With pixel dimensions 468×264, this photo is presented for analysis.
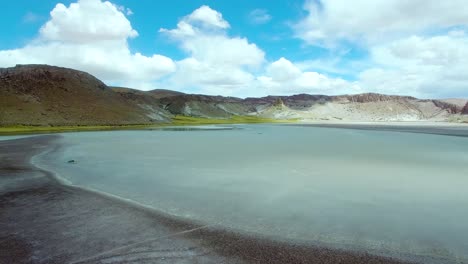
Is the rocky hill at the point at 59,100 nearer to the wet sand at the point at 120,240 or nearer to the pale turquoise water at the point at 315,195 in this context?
the pale turquoise water at the point at 315,195

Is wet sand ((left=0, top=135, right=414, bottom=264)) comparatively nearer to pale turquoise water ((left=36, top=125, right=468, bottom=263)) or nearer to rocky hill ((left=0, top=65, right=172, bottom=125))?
pale turquoise water ((left=36, top=125, right=468, bottom=263))

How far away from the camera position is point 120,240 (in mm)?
7473

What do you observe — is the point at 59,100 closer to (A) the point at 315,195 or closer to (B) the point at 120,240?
(A) the point at 315,195

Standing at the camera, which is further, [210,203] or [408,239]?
[210,203]

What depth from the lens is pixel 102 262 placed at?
20.7 ft

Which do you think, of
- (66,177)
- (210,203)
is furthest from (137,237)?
(66,177)

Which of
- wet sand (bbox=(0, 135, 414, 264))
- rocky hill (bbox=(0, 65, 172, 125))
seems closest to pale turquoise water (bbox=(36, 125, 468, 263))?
wet sand (bbox=(0, 135, 414, 264))

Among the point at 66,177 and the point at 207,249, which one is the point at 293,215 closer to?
the point at 207,249

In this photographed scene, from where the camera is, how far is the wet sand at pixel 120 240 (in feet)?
21.7

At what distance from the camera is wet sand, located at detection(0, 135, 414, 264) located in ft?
21.7

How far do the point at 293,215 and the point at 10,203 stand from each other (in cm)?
893

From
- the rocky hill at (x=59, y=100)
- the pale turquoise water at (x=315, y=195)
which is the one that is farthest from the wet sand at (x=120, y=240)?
the rocky hill at (x=59, y=100)

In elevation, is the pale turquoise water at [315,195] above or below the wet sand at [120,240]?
below

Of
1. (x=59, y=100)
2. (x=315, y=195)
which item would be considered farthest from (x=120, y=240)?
(x=59, y=100)
